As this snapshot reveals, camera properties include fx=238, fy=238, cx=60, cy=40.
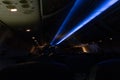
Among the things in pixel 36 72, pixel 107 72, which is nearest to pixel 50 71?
pixel 36 72

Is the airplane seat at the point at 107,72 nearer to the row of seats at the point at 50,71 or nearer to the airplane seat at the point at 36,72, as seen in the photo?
the row of seats at the point at 50,71

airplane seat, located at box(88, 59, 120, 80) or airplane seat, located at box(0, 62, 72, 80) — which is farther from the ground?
airplane seat, located at box(0, 62, 72, 80)

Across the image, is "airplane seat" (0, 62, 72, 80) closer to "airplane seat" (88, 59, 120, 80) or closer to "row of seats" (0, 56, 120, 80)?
"row of seats" (0, 56, 120, 80)

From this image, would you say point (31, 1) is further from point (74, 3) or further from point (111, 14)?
point (111, 14)

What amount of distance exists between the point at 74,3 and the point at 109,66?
13.8 feet

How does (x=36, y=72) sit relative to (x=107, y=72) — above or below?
above

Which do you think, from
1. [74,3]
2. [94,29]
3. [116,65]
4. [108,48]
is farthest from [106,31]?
[116,65]

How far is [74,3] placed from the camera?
6930 millimetres

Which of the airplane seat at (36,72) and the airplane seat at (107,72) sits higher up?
the airplane seat at (36,72)

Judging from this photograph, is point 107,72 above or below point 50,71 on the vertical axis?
below

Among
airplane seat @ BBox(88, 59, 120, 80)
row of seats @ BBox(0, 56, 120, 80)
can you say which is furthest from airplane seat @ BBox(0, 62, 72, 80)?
airplane seat @ BBox(88, 59, 120, 80)

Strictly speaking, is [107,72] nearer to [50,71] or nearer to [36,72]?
[50,71]

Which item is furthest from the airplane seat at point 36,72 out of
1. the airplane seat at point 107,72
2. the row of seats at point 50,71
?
the airplane seat at point 107,72

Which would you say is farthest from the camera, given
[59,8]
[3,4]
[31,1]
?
[59,8]
